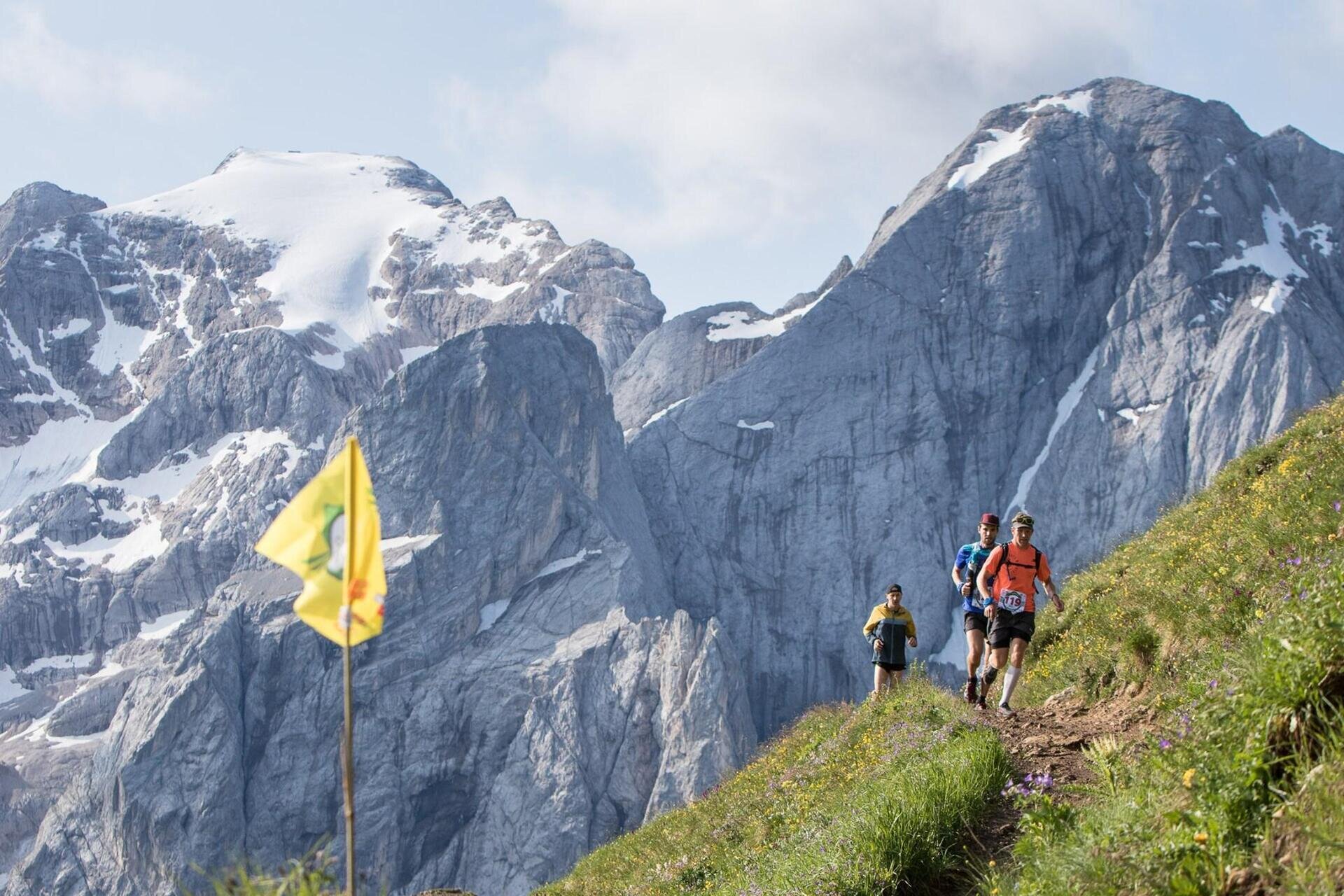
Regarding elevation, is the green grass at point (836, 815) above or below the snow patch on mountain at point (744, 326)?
below

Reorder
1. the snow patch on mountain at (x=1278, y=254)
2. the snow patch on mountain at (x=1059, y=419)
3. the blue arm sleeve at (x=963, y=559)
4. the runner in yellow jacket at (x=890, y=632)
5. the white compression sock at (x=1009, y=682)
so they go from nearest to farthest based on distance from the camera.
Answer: the white compression sock at (x=1009, y=682) < the blue arm sleeve at (x=963, y=559) < the runner in yellow jacket at (x=890, y=632) < the snow patch on mountain at (x=1278, y=254) < the snow patch on mountain at (x=1059, y=419)

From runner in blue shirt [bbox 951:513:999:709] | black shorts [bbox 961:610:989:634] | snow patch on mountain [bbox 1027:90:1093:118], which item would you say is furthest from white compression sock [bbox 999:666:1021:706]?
snow patch on mountain [bbox 1027:90:1093:118]

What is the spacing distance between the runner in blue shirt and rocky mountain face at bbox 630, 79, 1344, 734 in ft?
303

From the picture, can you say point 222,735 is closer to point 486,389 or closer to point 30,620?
point 486,389

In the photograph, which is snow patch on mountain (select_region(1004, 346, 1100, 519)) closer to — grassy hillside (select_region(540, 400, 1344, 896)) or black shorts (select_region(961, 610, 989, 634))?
grassy hillside (select_region(540, 400, 1344, 896))

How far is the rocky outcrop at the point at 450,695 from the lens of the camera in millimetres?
87062

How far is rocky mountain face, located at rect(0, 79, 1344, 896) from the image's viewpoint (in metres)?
90.2

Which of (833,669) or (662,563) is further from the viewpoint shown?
(662,563)

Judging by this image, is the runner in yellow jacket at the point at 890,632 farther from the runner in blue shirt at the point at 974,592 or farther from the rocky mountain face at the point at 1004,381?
the rocky mountain face at the point at 1004,381

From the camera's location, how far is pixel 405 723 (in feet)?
307

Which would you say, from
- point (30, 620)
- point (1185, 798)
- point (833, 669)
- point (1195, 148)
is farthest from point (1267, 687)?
point (30, 620)

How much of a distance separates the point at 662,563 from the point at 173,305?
108800 mm

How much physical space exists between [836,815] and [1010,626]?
12.6 feet

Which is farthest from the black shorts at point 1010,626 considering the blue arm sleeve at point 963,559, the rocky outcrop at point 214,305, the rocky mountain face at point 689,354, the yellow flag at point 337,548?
the rocky outcrop at point 214,305
